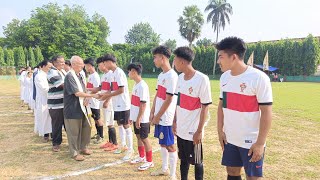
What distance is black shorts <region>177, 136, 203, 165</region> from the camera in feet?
12.2

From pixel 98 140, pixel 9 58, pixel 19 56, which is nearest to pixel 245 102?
pixel 98 140

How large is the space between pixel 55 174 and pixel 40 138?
9.96 ft

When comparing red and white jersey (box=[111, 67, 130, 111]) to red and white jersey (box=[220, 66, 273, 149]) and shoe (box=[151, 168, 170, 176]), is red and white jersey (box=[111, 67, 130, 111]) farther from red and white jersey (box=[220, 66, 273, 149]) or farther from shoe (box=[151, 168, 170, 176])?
red and white jersey (box=[220, 66, 273, 149])

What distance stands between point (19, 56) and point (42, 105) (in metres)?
49.4

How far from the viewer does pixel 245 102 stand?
9.24 ft

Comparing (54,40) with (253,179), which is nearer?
(253,179)

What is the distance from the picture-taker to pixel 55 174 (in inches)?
190

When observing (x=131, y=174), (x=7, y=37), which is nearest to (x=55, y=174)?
(x=131, y=174)

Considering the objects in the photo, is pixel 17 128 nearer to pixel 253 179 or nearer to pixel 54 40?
pixel 253 179

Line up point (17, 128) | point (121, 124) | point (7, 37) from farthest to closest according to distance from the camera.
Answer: point (7, 37) → point (17, 128) → point (121, 124)

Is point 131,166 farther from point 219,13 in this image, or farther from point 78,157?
point 219,13

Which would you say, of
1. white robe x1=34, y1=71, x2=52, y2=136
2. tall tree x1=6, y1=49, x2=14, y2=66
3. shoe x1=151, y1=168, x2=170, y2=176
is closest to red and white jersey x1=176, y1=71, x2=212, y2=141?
shoe x1=151, y1=168, x2=170, y2=176

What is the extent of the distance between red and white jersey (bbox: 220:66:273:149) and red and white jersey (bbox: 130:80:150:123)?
2.16 m

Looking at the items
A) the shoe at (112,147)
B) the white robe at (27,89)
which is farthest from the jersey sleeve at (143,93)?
the white robe at (27,89)
